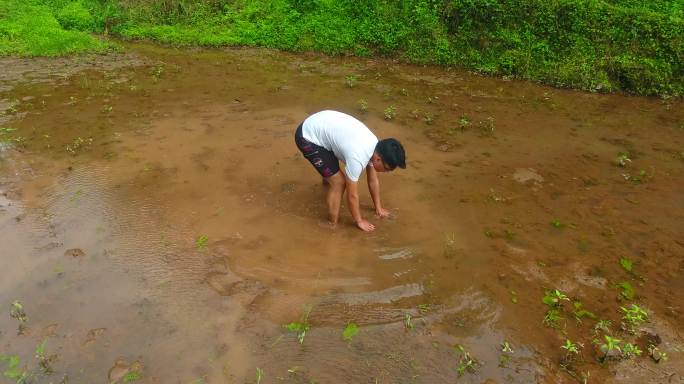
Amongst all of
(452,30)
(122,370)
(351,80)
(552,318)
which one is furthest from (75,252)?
(452,30)

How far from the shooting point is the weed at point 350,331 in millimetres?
3236

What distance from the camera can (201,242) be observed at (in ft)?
13.6

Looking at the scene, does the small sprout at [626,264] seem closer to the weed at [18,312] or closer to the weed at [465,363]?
the weed at [465,363]

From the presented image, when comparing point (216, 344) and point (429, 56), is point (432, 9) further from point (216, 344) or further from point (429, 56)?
point (216, 344)

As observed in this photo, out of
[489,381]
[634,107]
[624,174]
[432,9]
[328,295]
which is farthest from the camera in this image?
[432,9]

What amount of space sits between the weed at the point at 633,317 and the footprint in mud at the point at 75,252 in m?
4.38

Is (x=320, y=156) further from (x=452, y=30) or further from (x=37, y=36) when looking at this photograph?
(x=37, y=36)

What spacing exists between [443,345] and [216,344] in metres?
1.56

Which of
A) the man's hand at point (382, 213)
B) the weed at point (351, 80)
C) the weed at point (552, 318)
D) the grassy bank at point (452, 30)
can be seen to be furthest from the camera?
the weed at point (351, 80)

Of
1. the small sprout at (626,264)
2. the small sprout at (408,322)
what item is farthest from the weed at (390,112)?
the small sprout at (408,322)

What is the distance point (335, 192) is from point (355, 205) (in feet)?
0.94

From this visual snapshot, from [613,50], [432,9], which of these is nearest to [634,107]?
[613,50]

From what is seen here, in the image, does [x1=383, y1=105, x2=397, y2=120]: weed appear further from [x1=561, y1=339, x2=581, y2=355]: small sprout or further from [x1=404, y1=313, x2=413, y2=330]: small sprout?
[x1=561, y1=339, x2=581, y2=355]: small sprout

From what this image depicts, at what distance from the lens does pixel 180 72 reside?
8977 mm
